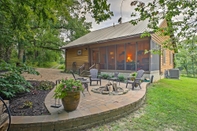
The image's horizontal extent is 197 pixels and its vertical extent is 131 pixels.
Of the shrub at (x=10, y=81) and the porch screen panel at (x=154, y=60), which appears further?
the porch screen panel at (x=154, y=60)

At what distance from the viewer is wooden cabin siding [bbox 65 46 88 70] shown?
11605 mm

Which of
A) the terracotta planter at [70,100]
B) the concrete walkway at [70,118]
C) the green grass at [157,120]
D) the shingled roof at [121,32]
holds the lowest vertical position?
the green grass at [157,120]

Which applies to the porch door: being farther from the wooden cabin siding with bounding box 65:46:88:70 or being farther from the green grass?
the green grass

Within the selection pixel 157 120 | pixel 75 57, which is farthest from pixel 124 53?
pixel 157 120

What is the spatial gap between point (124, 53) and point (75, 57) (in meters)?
5.76

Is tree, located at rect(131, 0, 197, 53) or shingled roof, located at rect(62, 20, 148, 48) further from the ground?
shingled roof, located at rect(62, 20, 148, 48)

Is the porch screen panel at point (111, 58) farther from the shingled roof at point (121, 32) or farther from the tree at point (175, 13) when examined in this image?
the tree at point (175, 13)

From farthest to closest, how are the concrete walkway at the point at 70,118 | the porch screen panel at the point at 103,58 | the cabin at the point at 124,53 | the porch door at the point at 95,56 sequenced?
the porch door at the point at 95,56 < the porch screen panel at the point at 103,58 < the cabin at the point at 124,53 < the concrete walkway at the point at 70,118

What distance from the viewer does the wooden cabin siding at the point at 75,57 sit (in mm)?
11605

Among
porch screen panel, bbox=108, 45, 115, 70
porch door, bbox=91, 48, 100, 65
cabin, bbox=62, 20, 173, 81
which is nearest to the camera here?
cabin, bbox=62, 20, 173, 81

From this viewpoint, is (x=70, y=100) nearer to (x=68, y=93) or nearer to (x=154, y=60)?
(x=68, y=93)

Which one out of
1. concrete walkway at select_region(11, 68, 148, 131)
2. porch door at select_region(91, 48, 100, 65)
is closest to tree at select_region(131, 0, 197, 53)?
concrete walkway at select_region(11, 68, 148, 131)

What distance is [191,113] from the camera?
3561mm

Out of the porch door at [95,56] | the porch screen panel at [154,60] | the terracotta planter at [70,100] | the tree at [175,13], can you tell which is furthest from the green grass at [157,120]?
the porch door at [95,56]
